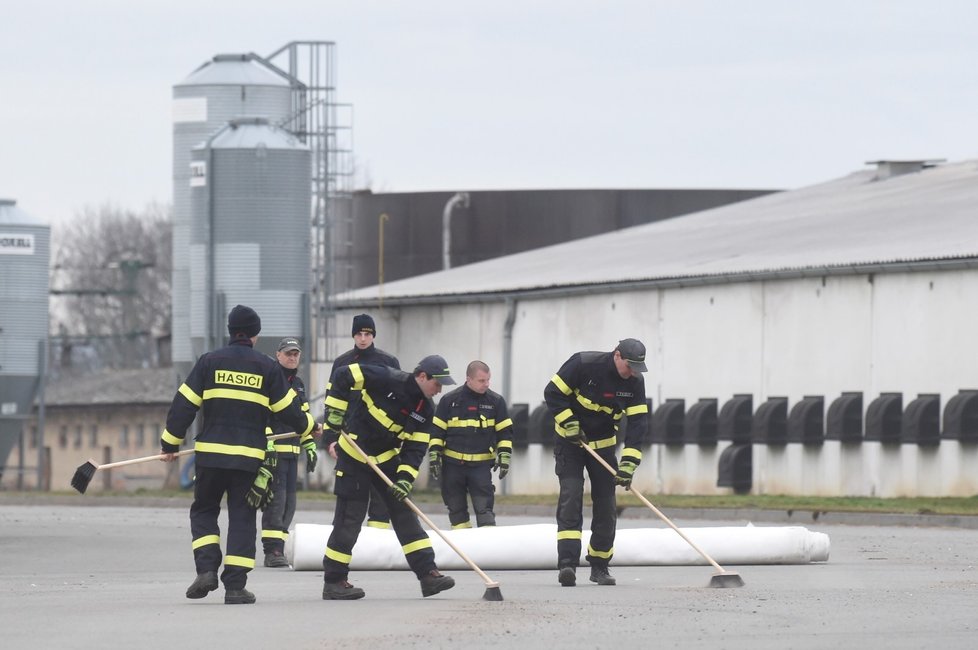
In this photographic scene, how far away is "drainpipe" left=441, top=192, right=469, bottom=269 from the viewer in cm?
6322

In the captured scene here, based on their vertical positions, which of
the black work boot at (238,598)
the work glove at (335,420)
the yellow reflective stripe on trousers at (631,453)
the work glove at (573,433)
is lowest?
the black work boot at (238,598)

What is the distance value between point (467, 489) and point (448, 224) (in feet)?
145

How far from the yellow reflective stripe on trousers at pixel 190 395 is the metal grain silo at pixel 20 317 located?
3318 cm

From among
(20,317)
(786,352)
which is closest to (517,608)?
(786,352)

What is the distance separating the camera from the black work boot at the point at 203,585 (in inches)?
543

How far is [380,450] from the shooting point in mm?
14727

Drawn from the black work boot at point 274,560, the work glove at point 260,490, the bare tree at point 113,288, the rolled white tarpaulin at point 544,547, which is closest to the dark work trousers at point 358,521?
the work glove at point 260,490

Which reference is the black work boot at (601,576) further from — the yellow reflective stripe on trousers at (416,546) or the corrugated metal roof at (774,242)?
the corrugated metal roof at (774,242)

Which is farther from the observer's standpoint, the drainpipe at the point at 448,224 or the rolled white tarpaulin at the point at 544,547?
the drainpipe at the point at 448,224

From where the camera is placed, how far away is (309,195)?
135 feet

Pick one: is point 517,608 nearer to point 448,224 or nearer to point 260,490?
point 260,490

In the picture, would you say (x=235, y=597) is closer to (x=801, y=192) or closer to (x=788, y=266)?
(x=788, y=266)

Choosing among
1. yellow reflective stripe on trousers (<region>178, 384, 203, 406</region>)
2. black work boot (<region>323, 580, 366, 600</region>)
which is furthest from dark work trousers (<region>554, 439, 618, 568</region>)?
yellow reflective stripe on trousers (<region>178, 384, 203, 406</region>)

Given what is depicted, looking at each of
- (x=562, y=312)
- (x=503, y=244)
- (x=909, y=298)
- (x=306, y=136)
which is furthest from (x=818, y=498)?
(x=503, y=244)
